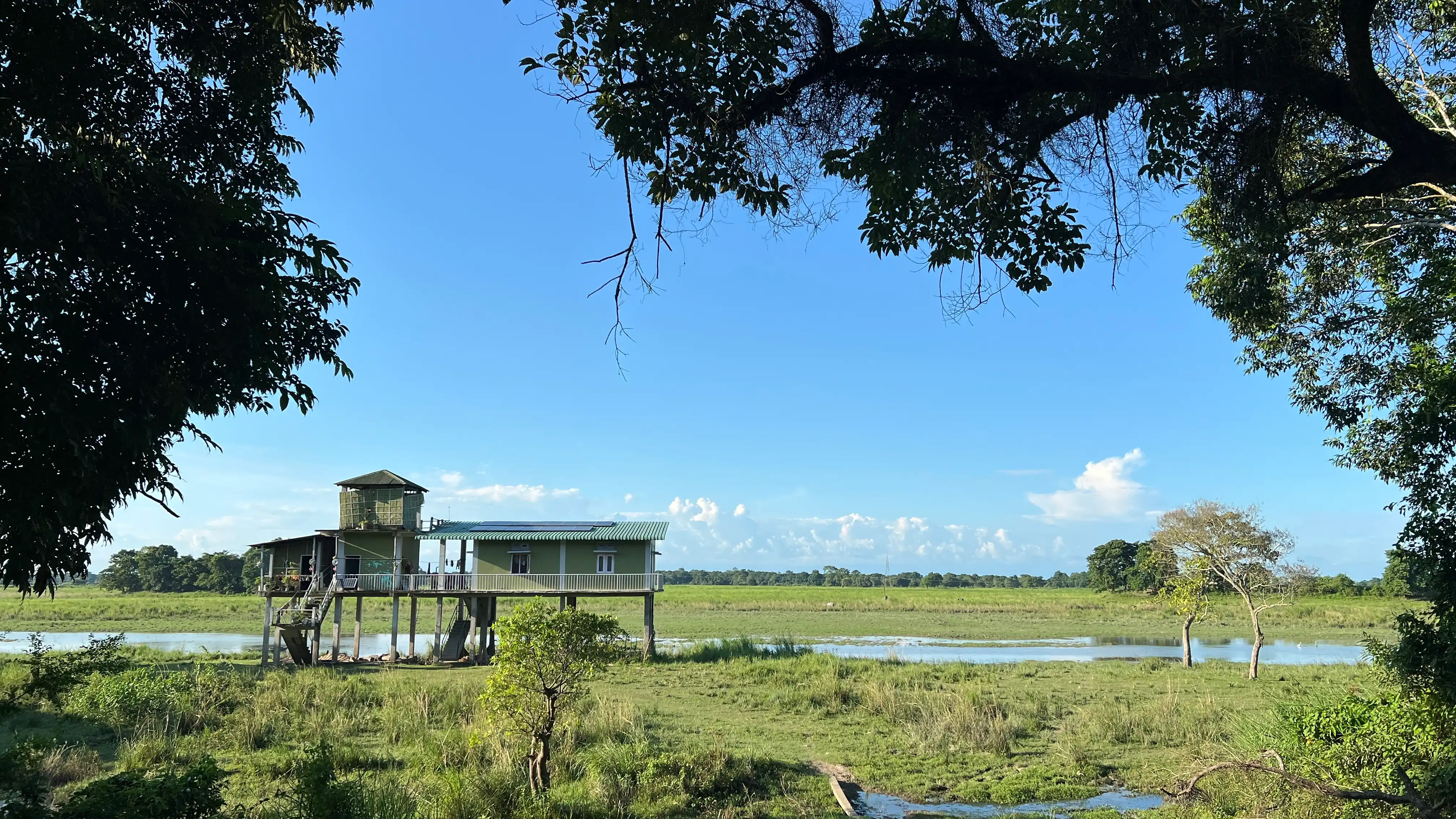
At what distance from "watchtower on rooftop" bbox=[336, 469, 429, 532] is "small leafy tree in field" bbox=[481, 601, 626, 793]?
805 inches

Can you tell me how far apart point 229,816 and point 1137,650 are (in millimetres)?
36612

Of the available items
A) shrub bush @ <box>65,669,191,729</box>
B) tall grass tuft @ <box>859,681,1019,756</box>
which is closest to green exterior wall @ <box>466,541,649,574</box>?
tall grass tuft @ <box>859,681,1019,756</box>

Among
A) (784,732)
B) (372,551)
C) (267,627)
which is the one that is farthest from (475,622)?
(784,732)

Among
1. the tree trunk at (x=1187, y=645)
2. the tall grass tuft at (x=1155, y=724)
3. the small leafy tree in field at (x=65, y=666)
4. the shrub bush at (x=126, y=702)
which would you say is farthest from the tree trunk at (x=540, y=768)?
the tree trunk at (x=1187, y=645)

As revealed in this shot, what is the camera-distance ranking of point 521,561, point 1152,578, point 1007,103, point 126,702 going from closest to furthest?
point 1007,103 → point 126,702 → point 521,561 → point 1152,578

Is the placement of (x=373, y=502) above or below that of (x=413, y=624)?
above

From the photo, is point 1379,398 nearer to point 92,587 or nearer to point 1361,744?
point 1361,744

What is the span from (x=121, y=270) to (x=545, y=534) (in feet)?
87.4

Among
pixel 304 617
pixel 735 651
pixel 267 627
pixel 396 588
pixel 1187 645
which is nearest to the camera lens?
pixel 1187 645

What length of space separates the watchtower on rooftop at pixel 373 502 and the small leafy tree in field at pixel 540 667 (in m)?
20.5

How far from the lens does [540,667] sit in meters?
11.7

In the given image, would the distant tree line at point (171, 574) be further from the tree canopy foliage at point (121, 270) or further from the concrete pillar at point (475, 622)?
the tree canopy foliage at point (121, 270)

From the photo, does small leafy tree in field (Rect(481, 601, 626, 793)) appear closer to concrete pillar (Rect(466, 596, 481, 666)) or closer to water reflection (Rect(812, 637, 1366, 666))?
water reflection (Rect(812, 637, 1366, 666))

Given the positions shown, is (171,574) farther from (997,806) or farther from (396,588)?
(997,806)
